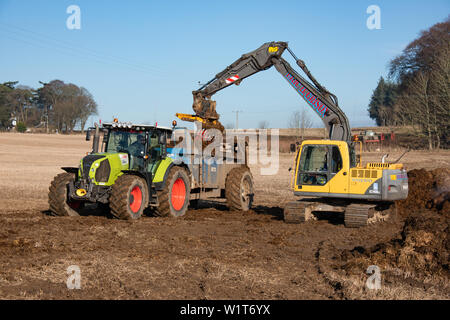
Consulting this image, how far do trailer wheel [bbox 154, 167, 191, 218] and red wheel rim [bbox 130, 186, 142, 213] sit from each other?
696 millimetres

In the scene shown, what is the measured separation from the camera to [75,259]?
8898 mm

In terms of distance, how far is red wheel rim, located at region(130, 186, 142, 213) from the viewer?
13120 mm

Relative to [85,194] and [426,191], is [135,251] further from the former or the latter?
[426,191]

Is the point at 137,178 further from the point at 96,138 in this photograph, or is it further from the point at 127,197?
the point at 96,138

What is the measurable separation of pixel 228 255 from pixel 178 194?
5.55 meters

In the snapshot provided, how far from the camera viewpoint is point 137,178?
1302cm

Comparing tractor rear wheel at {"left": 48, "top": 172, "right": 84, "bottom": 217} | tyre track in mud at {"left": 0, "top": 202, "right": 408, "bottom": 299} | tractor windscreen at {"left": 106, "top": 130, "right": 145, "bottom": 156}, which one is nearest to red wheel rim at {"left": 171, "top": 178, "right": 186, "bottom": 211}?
tyre track in mud at {"left": 0, "top": 202, "right": 408, "bottom": 299}

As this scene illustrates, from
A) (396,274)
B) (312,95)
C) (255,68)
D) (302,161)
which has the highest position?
(255,68)

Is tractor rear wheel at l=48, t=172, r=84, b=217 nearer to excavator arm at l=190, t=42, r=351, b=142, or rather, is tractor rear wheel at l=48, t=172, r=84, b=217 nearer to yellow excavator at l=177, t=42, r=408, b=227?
yellow excavator at l=177, t=42, r=408, b=227

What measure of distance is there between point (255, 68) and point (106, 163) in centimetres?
608

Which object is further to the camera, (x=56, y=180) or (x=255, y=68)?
(x=255, y=68)

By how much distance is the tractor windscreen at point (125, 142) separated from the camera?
14125 millimetres
